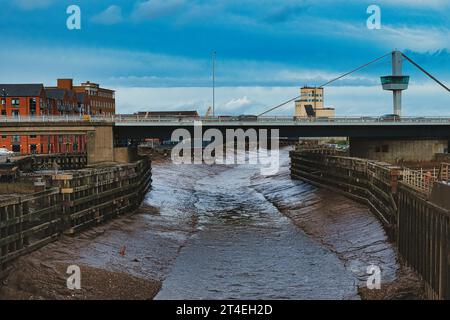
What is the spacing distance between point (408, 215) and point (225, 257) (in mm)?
11525

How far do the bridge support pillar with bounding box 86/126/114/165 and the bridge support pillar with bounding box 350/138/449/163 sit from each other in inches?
1765

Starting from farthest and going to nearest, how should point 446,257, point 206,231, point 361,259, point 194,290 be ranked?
point 206,231 < point 361,259 < point 194,290 < point 446,257

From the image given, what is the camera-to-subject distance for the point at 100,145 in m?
70.9

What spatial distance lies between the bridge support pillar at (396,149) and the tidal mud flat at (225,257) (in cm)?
3946

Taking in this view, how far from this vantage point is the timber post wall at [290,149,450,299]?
22938mm

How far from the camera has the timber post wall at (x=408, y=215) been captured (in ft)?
75.3

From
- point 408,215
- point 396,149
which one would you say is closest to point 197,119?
point 396,149

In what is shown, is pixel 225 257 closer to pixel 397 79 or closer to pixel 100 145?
pixel 100 145

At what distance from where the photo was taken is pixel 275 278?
3108 cm

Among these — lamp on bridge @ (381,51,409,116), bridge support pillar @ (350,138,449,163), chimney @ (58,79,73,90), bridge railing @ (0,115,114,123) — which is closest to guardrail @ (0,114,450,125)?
bridge railing @ (0,115,114,123)
